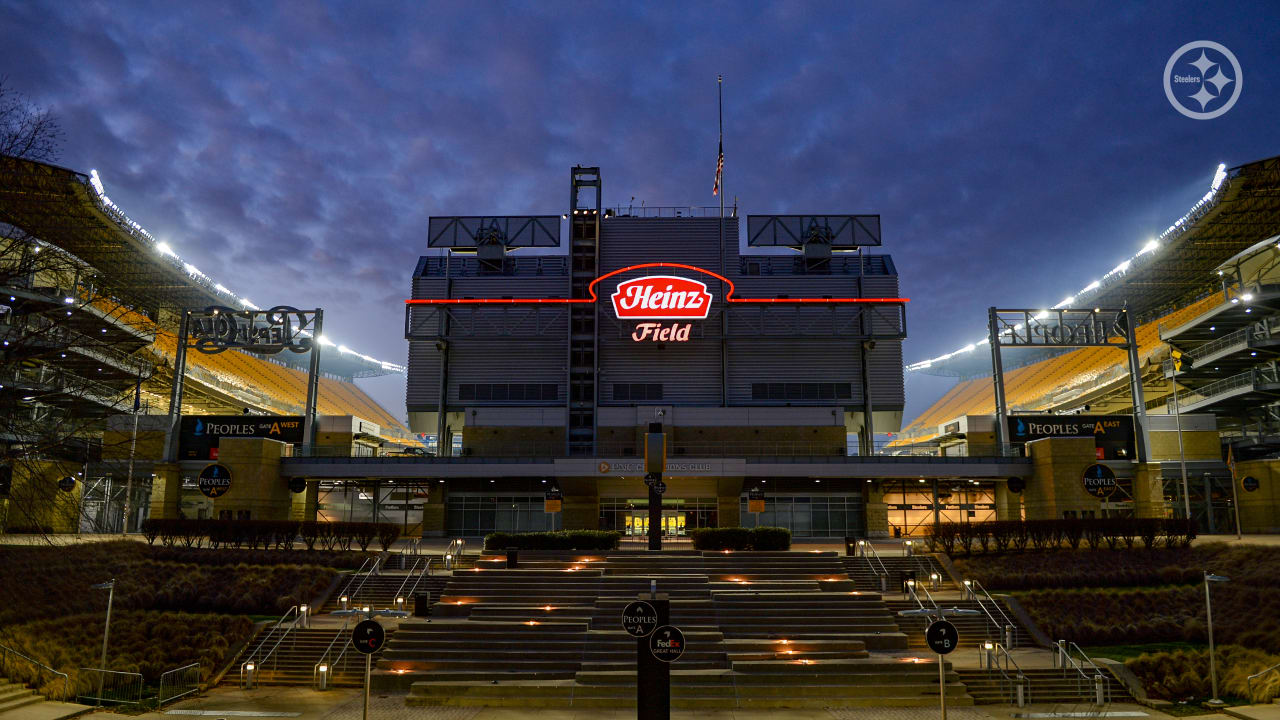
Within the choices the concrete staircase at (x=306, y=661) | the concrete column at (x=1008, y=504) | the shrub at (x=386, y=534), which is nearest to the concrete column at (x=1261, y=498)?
the concrete column at (x=1008, y=504)

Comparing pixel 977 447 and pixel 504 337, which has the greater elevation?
pixel 504 337

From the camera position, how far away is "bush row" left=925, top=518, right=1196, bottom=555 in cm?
3559

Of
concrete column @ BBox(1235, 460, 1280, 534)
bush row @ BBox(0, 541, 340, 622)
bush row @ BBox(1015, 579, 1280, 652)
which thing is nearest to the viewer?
bush row @ BBox(1015, 579, 1280, 652)

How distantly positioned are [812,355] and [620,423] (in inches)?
618

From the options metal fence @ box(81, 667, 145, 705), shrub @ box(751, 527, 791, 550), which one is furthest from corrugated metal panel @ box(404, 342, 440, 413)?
metal fence @ box(81, 667, 145, 705)

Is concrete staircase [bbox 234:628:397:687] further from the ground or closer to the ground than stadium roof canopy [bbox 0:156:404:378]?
closer to the ground

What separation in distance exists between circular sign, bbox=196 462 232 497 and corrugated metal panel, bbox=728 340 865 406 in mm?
34081

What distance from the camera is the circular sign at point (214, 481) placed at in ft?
148

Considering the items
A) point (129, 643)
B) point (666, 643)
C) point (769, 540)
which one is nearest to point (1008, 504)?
point (769, 540)

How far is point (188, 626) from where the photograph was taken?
86.2 ft

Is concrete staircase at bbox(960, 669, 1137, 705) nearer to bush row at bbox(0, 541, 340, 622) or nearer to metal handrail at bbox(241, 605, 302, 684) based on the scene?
metal handrail at bbox(241, 605, 302, 684)

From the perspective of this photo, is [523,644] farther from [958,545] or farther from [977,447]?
[977,447]

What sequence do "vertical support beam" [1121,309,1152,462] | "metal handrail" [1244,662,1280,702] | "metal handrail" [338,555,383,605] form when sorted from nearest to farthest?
"metal handrail" [1244,662,1280,702], "metal handrail" [338,555,383,605], "vertical support beam" [1121,309,1152,462]

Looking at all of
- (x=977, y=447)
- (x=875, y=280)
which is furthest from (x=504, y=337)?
(x=977, y=447)
